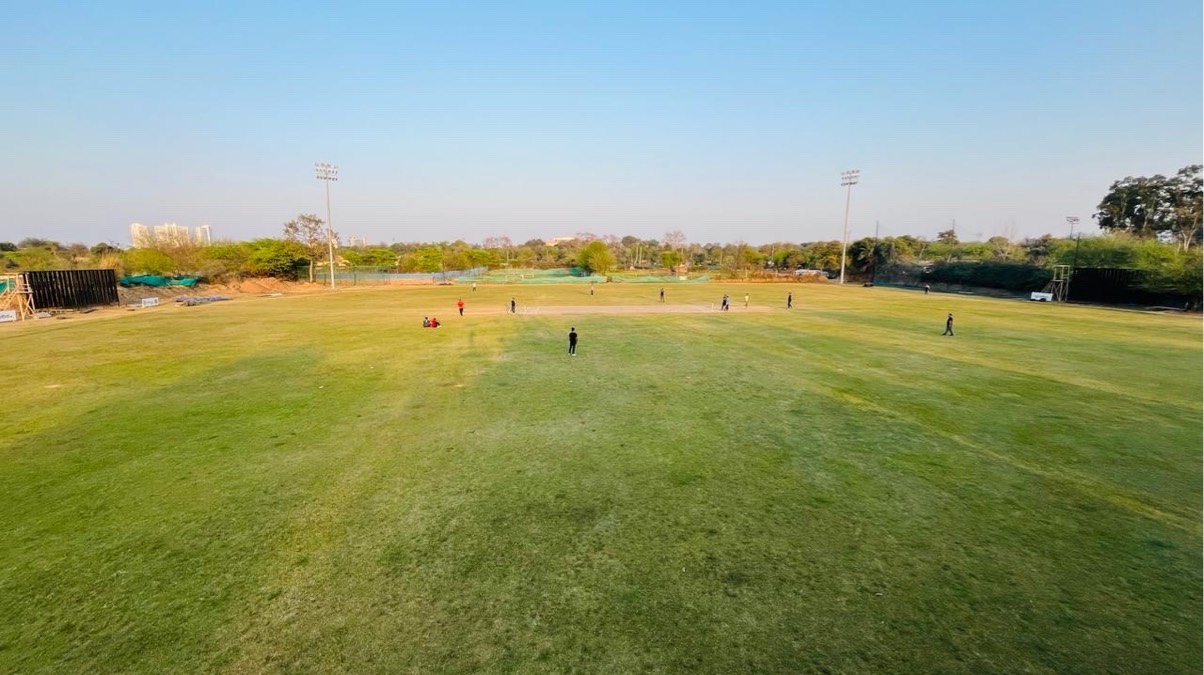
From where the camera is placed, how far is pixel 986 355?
66.3 ft

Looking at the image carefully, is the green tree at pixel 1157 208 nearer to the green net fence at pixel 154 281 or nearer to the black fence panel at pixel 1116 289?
the black fence panel at pixel 1116 289

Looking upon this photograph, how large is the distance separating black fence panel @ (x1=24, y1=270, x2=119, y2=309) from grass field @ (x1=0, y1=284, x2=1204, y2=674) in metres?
25.3

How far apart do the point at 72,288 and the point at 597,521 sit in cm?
4669

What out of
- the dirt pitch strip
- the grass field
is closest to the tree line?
the dirt pitch strip

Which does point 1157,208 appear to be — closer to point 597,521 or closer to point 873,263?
point 873,263

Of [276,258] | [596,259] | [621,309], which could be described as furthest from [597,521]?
[596,259]

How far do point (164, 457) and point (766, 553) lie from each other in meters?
11.0

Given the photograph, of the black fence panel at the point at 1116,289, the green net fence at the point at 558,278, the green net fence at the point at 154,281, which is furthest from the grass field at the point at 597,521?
the green net fence at the point at 558,278

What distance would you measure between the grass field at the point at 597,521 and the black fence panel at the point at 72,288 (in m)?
25.3

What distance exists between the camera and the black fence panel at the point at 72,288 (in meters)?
32.6

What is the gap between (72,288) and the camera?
3459 centimetres

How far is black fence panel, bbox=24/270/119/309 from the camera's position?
107 feet

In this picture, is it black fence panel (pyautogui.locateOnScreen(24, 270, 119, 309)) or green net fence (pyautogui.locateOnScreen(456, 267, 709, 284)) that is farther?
green net fence (pyautogui.locateOnScreen(456, 267, 709, 284))

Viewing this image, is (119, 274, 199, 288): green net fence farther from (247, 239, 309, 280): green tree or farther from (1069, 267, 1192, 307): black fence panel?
(1069, 267, 1192, 307): black fence panel
